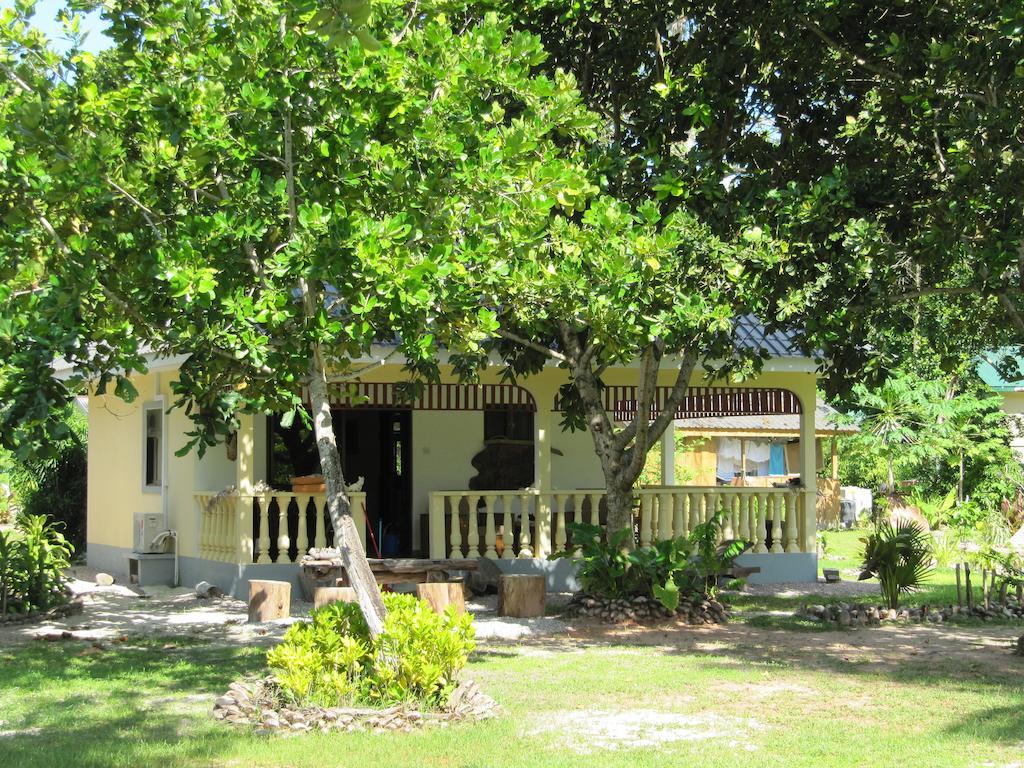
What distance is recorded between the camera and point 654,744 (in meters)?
7.06

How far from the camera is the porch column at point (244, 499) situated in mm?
14070

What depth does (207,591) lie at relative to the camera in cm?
1442

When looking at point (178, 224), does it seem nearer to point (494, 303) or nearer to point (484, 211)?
point (484, 211)

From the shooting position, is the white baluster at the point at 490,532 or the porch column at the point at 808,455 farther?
the porch column at the point at 808,455

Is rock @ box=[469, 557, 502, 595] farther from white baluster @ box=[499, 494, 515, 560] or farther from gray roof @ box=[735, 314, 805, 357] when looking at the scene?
gray roof @ box=[735, 314, 805, 357]

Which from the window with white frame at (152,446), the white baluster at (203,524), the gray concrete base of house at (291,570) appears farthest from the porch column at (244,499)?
the window with white frame at (152,446)

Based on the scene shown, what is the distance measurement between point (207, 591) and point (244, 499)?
1.28 meters

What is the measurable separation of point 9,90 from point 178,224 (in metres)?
1.56

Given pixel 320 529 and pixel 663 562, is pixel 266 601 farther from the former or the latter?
pixel 663 562

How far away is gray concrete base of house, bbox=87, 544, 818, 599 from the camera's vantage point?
14.2 meters

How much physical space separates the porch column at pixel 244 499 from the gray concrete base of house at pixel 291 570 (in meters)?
0.21

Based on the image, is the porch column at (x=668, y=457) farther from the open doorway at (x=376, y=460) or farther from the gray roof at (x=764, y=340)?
the open doorway at (x=376, y=460)

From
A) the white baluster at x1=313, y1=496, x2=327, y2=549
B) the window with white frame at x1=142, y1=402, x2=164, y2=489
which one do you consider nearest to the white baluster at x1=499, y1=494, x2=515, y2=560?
the white baluster at x1=313, y1=496, x2=327, y2=549

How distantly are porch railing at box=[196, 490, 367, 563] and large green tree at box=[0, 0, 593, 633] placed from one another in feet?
20.2
